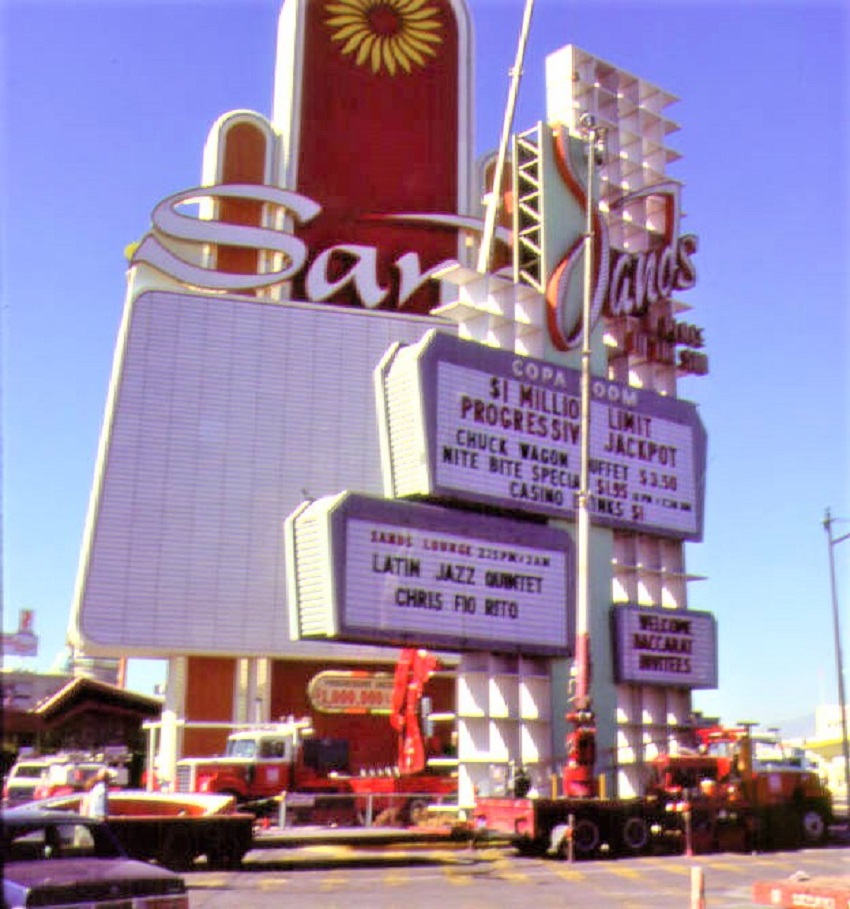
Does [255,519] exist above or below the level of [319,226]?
below

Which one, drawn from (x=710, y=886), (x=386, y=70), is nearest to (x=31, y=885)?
(x=710, y=886)

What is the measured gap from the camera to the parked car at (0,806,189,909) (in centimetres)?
950

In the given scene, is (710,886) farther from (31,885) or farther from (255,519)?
(255,519)

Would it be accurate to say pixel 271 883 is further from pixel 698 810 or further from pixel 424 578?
pixel 698 810

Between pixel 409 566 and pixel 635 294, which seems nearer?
pixel 409 566

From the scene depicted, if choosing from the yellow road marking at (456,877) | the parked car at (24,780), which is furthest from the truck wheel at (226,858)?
the parked car at (24,780)

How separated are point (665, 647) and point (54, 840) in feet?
81.4

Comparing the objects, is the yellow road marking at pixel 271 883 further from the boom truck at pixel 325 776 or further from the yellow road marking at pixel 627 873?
the boom truck at pixel 325 776

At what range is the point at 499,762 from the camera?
28.5m

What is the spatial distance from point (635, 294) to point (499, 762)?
51.4 ft

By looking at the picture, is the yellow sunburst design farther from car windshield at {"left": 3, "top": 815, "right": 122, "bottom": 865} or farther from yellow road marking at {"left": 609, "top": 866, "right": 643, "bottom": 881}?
car windshield at {"left": 3, "top": 815, "right": 122, "bottom": 865}

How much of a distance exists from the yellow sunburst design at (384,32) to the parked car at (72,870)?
1965 inches

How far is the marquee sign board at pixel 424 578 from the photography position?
26.5m

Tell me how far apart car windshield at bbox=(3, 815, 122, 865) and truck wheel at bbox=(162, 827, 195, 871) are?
33.1 feet
